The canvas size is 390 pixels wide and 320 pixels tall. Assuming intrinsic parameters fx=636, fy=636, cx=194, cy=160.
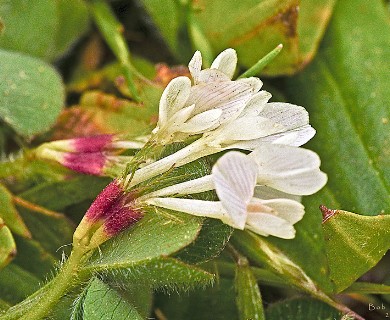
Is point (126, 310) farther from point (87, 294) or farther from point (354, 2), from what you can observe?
point (354, 2)

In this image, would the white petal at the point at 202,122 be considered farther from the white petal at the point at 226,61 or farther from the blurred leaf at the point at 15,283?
the blurred leaf at the point at 15,283

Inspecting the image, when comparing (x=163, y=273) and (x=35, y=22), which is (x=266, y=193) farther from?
(x=35, y=22)

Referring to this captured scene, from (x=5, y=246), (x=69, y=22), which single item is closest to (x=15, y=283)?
(x=5, y=246)

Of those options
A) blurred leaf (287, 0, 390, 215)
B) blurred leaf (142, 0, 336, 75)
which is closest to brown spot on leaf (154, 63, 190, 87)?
blurred leaf (142, 0, 336, 75)

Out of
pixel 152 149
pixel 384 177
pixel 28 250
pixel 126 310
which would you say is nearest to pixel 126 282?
pixel 126 310

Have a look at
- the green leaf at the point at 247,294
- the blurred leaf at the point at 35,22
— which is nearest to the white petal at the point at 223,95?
the green leaf at the point at 247,294
